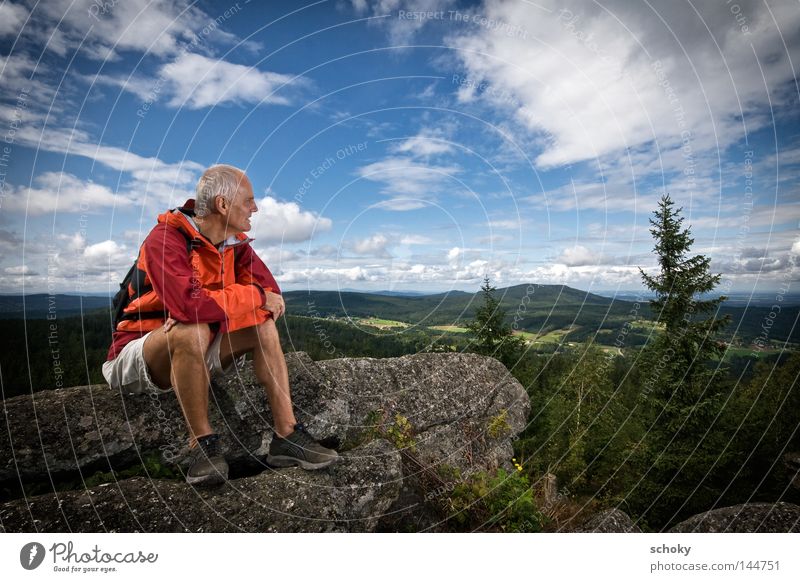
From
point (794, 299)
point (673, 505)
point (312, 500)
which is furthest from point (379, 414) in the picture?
point (673, 505)

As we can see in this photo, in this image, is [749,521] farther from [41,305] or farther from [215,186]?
[41,305]

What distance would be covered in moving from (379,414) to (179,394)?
1.87m

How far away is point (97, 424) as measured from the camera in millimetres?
2822

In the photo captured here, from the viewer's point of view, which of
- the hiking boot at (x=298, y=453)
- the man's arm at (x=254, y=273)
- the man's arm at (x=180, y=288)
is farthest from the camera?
the man's arm at (x=254, y=273)

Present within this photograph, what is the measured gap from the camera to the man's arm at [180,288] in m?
2.49

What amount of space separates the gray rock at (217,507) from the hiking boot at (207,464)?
0.06 metres

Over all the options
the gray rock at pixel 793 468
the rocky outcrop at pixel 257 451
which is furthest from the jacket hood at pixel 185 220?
the gray rock at pixel 793 468

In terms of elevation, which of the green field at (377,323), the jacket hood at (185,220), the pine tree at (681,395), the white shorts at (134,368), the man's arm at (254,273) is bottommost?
the pine tree at (681,395)

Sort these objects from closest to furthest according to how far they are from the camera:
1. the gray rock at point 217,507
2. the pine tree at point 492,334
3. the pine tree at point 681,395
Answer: the gray rock at point 217,507
the pine tree at point 681,395
the pine tree at point 492,334

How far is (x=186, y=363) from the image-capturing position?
2.61m

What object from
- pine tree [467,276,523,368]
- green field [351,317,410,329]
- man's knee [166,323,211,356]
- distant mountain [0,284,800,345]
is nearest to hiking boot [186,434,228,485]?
man's knee [166,323,211,356]

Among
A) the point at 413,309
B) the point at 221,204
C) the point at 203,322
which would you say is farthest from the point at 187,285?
the point at 413,309

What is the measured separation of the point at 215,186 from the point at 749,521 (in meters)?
4.91

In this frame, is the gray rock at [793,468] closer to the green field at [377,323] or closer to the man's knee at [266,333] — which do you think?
the green field at [377,323]
